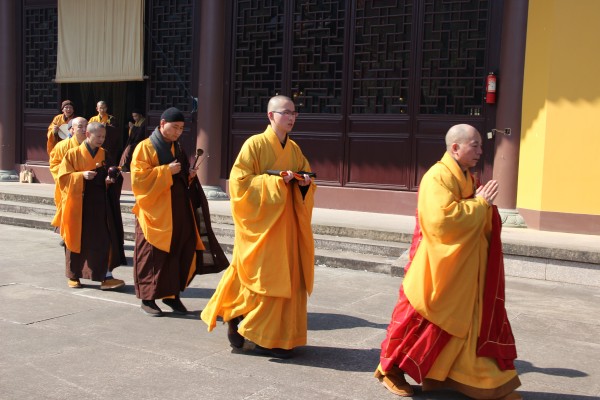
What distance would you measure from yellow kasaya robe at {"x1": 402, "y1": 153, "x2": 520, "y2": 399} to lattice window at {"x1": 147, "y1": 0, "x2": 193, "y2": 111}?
8.27m

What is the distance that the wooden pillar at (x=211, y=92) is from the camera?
36.0ft

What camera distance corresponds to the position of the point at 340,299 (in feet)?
20.7

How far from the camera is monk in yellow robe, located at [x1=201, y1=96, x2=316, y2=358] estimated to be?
14.9 ft

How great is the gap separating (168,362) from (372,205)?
5.95 m

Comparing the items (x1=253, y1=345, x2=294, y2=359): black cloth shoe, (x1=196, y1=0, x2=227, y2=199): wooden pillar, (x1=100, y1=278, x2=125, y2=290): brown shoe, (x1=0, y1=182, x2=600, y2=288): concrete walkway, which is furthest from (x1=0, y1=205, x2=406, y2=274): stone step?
(x1=253, y1=345, x2=294, y2=359): black cloth shoe

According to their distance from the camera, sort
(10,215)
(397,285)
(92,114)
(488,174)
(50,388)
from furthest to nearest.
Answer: (92,114) < (10,215) < (488,174) < (397,285) < (50,388)

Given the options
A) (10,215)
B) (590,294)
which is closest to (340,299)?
(590,294)

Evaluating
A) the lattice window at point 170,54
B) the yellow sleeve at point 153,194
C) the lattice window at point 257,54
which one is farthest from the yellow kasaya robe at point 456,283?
the lattice window at point 170,54

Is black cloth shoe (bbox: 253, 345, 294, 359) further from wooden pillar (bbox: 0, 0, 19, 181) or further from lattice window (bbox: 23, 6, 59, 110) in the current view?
wooden pillar (bbox: 0, 0, 19, 181)

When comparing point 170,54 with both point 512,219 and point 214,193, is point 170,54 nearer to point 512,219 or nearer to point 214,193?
point 214,193

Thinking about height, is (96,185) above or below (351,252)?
above

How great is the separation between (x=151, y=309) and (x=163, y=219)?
719mm

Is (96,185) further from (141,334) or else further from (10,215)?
(10,215)

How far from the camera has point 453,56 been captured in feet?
30.6
